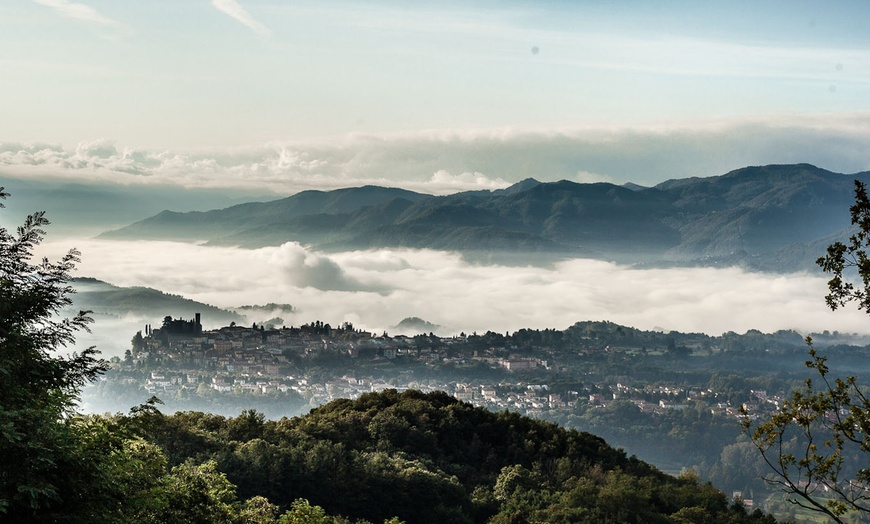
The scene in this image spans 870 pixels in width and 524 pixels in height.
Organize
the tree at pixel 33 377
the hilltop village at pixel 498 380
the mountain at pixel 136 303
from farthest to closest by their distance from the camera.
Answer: the mountain at pixel 136 303 < the hilltop village at pixel 498 380 < the tree at pixel 33 377

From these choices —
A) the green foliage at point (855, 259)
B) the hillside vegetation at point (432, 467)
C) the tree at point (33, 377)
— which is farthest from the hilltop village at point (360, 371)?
the green foliage at point (855, 259)

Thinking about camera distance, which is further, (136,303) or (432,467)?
(136,303)

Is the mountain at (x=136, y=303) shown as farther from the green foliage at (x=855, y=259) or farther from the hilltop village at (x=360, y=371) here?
the green foliage at (x=855, y=259)

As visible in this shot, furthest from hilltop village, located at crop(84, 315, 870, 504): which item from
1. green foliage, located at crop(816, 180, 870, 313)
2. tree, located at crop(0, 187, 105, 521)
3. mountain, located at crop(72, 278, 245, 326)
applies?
green foliage, located at crop(816, 180, 870, 313)

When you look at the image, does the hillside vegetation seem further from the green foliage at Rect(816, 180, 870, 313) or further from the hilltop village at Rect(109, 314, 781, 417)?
the hilltop village at Rect(109, 314, 781, 417)

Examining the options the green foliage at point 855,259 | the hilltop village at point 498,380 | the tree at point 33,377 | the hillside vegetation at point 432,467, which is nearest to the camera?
the green foliage at point 855,259

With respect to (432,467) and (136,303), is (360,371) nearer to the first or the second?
(136,303)

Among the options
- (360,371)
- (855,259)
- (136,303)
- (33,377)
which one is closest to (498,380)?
(360,371)
